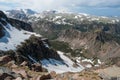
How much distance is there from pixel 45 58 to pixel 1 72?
162160 millimetres

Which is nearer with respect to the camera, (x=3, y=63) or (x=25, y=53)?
(x=3, y=63)

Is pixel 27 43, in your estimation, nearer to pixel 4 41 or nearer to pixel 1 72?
pixel 4 41

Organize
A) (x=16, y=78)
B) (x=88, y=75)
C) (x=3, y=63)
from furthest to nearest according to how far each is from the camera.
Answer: (x=3, y=63), (x=88, y=75), (x=16, y=78)

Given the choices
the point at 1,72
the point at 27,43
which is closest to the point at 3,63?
the point at 1,72

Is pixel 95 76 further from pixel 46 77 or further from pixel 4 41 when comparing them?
pixel 4 41

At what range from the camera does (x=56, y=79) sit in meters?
36.3

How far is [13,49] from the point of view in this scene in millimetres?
167250

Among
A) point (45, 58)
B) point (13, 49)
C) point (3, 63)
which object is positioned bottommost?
point (45, 58)

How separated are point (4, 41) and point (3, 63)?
425 ft

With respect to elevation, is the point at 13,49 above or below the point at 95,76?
below

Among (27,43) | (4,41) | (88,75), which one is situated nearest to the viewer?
(88,75)

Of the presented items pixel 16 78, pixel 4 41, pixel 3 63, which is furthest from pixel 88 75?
pixel 4 41

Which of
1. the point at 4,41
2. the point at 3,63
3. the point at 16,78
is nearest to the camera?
the point at 16,78

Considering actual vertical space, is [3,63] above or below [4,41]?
above
